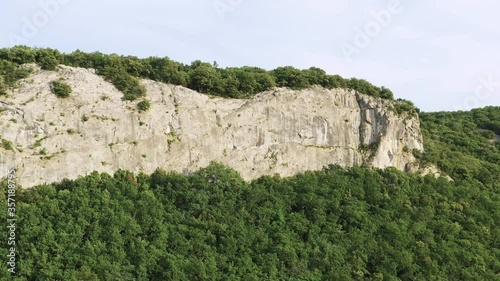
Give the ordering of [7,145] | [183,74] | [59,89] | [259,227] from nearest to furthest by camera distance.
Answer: [7,145] < [59,89] < [259,227] < [183,74]

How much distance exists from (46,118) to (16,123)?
1.76 meters

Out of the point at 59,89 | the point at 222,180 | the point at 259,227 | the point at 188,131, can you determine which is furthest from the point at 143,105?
the point at 259,227

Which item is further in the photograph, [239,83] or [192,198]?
[239,83]

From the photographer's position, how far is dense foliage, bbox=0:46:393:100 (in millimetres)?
35906

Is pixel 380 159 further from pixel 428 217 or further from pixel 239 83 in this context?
pixel 239 83

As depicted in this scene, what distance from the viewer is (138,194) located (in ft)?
113

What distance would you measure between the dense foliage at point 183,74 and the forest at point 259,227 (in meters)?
6.15

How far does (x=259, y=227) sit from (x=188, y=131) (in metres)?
7.97

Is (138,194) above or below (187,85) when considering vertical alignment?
below

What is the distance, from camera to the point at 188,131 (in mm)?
38438

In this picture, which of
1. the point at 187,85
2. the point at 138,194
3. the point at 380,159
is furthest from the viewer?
the point at 380,159

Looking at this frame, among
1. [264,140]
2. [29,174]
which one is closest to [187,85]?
[264,140]

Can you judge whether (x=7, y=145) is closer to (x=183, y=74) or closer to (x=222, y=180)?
(x=183, y=74)

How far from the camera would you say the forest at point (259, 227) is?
30609 mm
